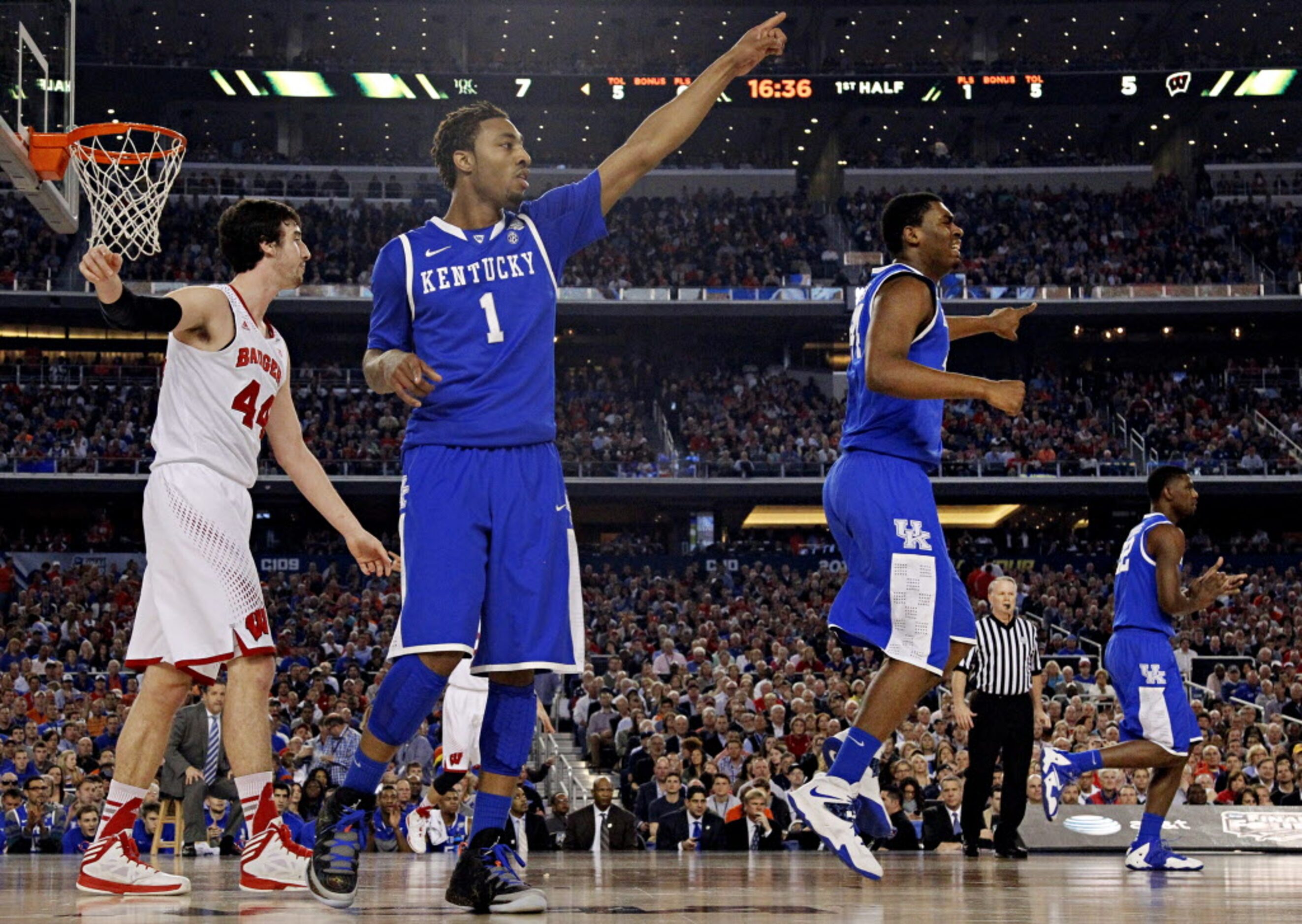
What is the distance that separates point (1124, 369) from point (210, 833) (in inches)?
1363

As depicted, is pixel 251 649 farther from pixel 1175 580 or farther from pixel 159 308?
pixel 1175 580

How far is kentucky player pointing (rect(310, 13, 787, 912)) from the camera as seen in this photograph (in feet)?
15.0

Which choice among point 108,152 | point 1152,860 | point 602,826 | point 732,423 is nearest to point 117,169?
point 108,152

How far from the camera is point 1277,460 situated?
3609cm

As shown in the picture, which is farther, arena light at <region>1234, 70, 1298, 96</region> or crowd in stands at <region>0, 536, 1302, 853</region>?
arena light at <region>1234, 70, 1298, 96</region>

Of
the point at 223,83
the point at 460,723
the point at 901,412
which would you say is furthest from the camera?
the point at 223,83

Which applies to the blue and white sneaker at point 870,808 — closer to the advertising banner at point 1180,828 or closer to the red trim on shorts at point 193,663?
the red trim on shorts at point 193,663

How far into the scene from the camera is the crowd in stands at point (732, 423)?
118 feet

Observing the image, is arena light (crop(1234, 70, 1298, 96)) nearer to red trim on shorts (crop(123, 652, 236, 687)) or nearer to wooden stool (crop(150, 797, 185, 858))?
wooden stool (crop(150, 797, 185, 858))

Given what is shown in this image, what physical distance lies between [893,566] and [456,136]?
8.00 ft

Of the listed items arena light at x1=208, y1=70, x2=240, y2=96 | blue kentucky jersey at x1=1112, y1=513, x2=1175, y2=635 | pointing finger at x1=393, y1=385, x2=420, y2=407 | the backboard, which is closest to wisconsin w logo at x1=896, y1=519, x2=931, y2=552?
pointing finger at x1=393, y1=385, x2=420, y2=407

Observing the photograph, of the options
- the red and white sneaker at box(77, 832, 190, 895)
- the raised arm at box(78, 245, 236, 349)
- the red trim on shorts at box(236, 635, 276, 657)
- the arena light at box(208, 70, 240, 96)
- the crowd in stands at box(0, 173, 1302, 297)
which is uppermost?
the arena light at box(208, 70, 240, 96)

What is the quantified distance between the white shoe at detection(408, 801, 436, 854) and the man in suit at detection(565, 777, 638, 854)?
1.36 m

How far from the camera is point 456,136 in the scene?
511 centimetres
